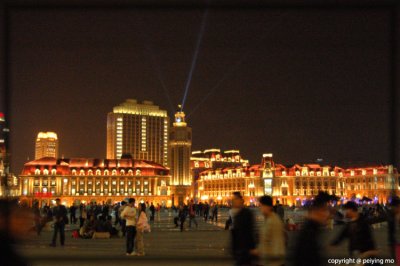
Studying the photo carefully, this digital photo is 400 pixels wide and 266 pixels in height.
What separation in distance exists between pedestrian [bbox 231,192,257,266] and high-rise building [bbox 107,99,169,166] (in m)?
130

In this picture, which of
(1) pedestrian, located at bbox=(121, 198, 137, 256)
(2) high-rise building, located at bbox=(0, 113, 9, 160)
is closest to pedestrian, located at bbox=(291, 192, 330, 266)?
(2) high-rise building, located at bbox=(0, 113, 9, 160)

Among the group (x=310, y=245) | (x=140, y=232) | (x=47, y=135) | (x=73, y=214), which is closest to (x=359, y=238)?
(x=310, y=245)

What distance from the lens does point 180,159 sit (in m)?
139

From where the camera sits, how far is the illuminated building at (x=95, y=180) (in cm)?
13275

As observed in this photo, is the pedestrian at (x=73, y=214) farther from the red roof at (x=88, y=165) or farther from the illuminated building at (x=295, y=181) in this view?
the red roof at (x=88, y=165)

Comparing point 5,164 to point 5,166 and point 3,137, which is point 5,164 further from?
point 3,137

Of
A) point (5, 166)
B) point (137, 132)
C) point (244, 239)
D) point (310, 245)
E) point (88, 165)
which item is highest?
point (137, 132)

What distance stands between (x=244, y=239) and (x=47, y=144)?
165753mm

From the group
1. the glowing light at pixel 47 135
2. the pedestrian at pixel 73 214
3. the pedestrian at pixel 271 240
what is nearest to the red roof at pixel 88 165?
the glowing light at pixel 47 135

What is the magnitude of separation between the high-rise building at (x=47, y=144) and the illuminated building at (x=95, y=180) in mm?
30697

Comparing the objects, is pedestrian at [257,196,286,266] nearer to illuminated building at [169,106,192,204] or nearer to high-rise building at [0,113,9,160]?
high-rise building at [0,113,9,160]

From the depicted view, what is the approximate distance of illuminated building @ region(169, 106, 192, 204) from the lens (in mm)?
137750

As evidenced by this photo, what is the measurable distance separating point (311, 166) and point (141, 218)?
4716 inches

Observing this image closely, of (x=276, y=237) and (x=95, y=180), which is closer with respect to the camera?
(x=276, y=237)
